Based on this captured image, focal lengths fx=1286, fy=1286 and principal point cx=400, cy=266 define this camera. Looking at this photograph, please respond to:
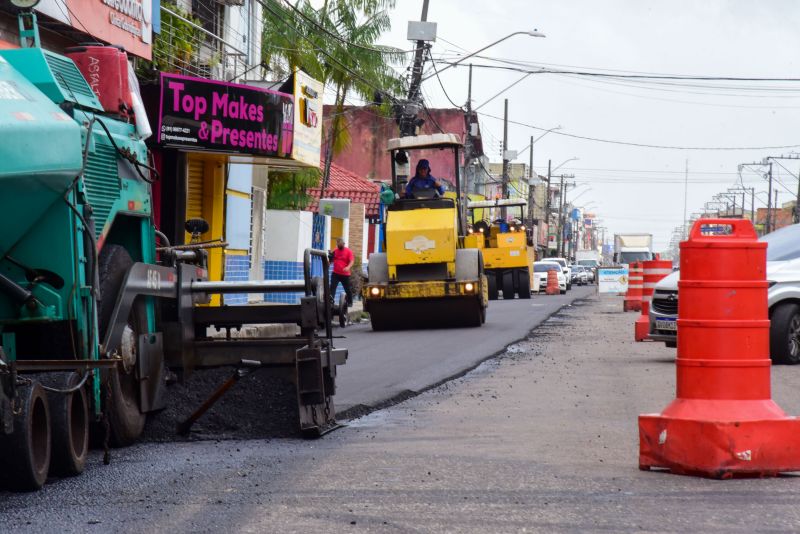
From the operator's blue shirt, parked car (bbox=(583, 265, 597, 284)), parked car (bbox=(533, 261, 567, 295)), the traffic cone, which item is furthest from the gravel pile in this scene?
parked car (bbox=(583, 265, 597, 284))

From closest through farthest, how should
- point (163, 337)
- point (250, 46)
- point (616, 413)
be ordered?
point (163, 337) → point (616, 413) → point (250, 46)

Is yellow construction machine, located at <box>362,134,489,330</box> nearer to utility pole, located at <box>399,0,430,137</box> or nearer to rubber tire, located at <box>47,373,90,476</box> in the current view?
utility pole, located at <box>399,0,430,137</box>

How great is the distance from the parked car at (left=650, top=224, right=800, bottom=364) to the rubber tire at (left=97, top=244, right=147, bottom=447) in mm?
8184

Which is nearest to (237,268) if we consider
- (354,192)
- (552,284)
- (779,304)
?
(779,304)

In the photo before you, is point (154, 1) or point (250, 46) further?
point (250, 46)

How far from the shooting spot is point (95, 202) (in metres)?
7.38

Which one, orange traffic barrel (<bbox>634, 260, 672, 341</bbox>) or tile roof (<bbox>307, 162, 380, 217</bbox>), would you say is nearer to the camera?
orange traffic barrel (<bbox>634, 260, 672, 341</bbox>)

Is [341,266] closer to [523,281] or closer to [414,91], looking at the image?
[414,91]

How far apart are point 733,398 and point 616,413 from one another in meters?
3.43

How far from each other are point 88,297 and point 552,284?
49449 mm

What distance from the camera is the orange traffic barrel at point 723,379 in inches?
262

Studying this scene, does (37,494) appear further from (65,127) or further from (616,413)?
(616,413)

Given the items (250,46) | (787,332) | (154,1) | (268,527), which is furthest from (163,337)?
(250,46)

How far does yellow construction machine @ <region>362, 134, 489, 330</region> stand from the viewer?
74.9 ft
